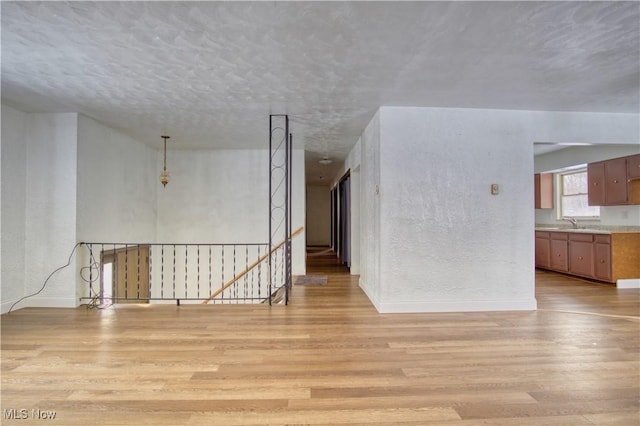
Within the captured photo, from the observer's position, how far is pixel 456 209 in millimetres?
3729

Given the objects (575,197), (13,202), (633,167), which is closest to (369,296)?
(13,202)

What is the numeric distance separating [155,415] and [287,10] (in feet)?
8.33

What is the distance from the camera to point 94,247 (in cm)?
421

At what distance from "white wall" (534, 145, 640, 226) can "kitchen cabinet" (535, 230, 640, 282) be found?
447 mm

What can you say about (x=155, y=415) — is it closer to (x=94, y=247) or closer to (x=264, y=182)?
(x=94, y=247)

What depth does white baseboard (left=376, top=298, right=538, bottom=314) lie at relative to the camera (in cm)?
366

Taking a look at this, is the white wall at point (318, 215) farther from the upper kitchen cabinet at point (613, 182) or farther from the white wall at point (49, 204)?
the white wall at point (49, 204)

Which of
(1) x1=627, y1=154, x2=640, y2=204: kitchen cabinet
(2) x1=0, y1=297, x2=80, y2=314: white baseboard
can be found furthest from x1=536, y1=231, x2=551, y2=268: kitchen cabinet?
(2) x1=0, y1=297, x2=80, y2=314: white baseboard

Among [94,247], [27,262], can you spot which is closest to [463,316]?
[94,247]

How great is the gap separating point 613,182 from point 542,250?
5.96 ft

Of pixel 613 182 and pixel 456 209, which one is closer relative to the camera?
pixel 456 209

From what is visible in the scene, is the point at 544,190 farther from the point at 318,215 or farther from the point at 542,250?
the point at 318,215

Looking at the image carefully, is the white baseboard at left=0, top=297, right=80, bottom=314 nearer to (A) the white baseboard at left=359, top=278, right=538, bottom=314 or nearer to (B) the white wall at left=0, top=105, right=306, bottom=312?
(B) the white wall at left=0, top=105, right=306, bottom=312

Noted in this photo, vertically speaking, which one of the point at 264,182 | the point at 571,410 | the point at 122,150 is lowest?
the point at 571,410
